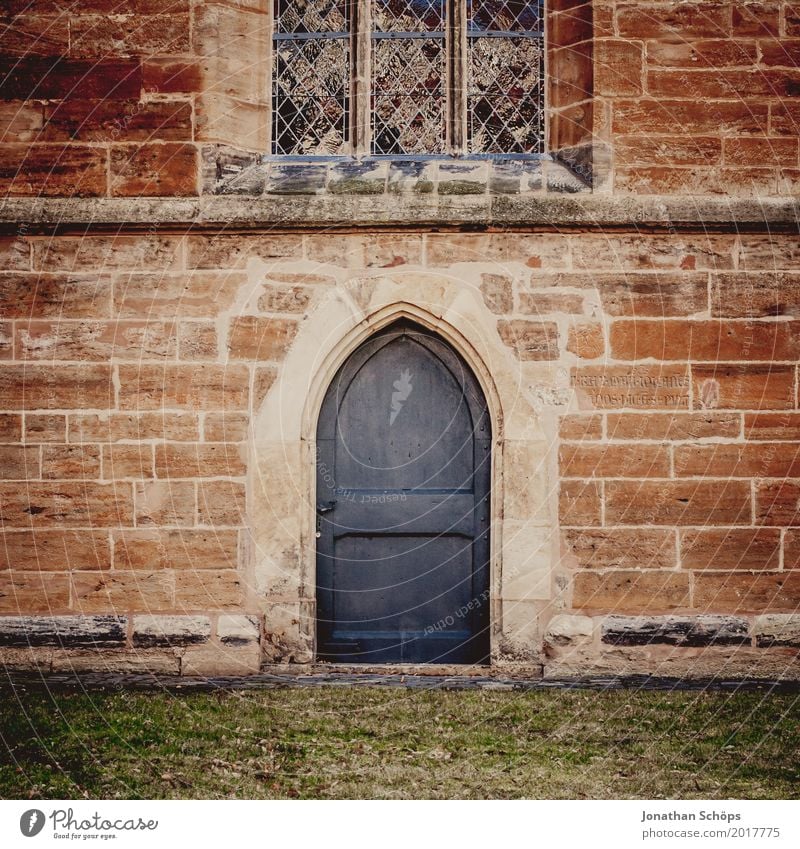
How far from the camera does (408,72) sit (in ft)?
19.5

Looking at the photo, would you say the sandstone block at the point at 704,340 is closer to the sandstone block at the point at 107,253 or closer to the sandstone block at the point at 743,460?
the sandstone block at the point at 743,460

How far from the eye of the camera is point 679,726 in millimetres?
4551

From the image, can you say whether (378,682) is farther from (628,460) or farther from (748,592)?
(748,592)

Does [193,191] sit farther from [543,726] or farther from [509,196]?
[543,726]

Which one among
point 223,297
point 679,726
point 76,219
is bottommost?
point 679,726

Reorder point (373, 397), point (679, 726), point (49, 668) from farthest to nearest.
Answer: point (373, 397) → point (49, 668) → point (679, 726)

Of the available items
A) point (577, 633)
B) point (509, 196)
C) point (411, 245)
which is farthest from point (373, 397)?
point (577, 633)

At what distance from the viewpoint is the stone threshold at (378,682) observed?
5.14m

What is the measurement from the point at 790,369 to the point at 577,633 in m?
2.00

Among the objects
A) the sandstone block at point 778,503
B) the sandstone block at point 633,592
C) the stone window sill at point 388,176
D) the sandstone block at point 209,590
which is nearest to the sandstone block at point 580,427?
the sandstone block at point 633,592

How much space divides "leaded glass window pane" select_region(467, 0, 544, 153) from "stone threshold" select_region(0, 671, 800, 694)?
3.27m

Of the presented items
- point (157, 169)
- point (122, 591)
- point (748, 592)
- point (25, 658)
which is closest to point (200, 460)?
point (122, 591)

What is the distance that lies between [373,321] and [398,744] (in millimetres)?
2483
